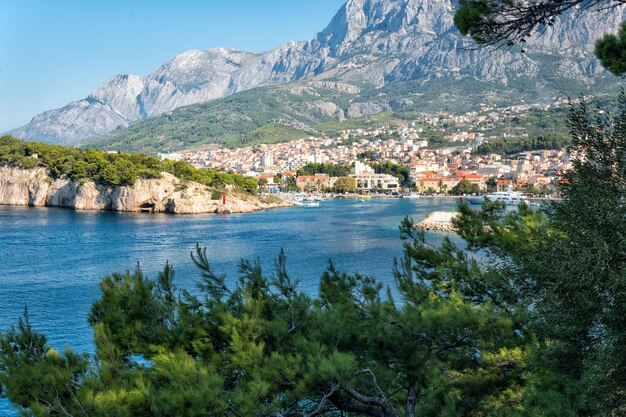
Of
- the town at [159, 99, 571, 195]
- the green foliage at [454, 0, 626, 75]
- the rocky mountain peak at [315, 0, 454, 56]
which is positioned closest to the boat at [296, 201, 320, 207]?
the town at [159, 99, 571, 195]

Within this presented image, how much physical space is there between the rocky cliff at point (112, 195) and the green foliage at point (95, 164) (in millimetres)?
486

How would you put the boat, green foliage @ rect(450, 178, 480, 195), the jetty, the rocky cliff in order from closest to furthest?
the jetty, the rocky cliff, the boat, green foliage @ rect(450, 178, 480, 195)

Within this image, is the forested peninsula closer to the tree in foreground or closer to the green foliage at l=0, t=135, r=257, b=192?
the green foliage at l=0, t=135, r=257, b=192

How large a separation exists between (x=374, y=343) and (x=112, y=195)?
36361mm

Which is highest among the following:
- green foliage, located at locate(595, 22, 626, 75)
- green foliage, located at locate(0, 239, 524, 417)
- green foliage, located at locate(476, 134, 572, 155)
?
green foliage, located at locate(476, 134, 572, 155)

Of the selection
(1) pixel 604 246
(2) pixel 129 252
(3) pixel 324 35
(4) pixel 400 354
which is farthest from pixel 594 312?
(3) pixel 324 35

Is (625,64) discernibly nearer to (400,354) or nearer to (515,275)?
(515,275)

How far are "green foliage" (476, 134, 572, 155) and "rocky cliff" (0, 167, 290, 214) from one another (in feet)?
122

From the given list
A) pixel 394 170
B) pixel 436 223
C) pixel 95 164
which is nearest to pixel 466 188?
pixel 394 170

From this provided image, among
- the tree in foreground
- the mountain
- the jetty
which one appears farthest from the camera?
the mountain

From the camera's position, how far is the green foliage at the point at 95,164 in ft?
123

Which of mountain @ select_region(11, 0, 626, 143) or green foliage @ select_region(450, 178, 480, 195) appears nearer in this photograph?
green foliage @ select_region(450, 178, 480, 195)

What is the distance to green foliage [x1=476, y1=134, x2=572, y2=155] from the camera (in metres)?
63.7

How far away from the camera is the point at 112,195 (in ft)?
124
